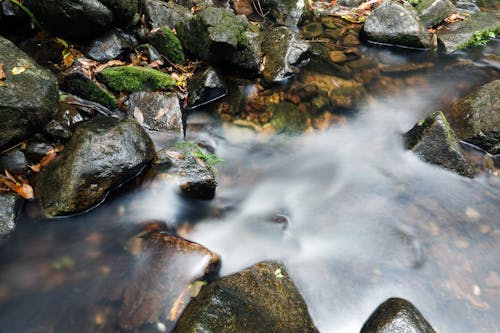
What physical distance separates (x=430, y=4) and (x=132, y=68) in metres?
7.39

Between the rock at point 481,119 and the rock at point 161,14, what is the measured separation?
5218 millimetres

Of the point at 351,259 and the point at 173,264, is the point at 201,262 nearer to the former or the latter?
the point at 173,264

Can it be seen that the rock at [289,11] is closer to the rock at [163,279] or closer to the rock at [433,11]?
the rock at [433,11]

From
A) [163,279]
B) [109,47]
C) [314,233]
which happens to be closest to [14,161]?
[163,279]

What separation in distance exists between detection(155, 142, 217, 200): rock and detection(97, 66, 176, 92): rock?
157 cm

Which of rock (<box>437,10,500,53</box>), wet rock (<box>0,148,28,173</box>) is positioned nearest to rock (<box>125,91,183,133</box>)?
wet rock (<box>0,148,28,173</box>)

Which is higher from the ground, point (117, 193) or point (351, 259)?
point (117, 193)

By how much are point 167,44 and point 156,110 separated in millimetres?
1586

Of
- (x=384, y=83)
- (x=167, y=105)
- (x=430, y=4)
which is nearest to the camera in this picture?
(x=167, y=105)

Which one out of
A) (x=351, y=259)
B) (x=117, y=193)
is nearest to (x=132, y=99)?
(x=117, y=193)

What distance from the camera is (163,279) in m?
3.77

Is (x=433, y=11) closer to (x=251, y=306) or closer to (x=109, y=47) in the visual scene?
(x=109, y=47)

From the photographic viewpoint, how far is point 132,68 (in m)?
5.70

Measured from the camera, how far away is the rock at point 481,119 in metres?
5.42
